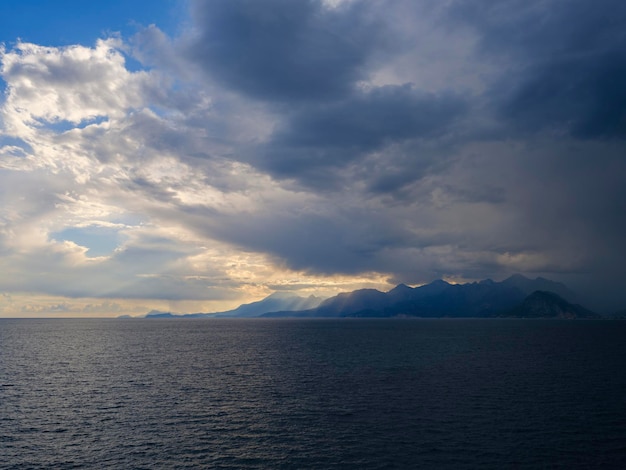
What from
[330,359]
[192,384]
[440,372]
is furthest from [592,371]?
[192,384]

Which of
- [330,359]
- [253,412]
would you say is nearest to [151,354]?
[330,359]

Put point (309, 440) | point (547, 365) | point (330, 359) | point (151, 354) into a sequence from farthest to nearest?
1. point (151, 354)
2. point (330, 359)
3. point (547, 365)
4. point (309, 440)

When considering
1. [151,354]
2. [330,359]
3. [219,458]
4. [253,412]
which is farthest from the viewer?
[151,354]

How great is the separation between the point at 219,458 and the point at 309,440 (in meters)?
12.1

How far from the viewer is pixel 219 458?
161ft

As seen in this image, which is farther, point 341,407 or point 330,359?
point 330,359

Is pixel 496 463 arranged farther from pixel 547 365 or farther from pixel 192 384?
pixel 547 365

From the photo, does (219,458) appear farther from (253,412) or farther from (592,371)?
(592,371)

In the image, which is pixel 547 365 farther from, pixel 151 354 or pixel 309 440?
pixel 151 354

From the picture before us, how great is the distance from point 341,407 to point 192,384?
125 feet

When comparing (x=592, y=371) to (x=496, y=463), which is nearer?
(x=496, y=463)

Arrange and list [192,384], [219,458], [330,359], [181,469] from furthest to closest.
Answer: [330,359] < [192,384] < [219,458] < [181,469]

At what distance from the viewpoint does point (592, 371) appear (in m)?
110

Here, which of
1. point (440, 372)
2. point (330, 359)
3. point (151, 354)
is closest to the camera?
point (440, 372)
